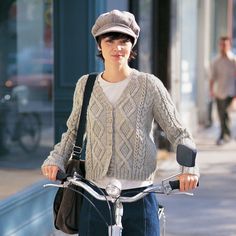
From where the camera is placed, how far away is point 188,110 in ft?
41.6

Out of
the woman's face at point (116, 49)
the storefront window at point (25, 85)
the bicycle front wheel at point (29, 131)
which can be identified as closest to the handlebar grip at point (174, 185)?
the woman's face at point (116, 49)

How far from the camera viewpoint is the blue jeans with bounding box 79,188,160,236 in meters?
3.28

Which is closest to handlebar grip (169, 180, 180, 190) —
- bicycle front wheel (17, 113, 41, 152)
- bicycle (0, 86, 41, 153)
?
bicycle (0, 86, 41, 153)

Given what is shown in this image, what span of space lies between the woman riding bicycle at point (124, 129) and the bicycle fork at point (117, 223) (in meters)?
0.20

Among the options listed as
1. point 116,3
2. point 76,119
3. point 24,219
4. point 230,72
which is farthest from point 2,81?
point 230,72

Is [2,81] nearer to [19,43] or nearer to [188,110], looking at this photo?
[19,43]

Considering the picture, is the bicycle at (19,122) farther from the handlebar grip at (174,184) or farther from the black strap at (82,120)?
the handlebar grip at (174,184)

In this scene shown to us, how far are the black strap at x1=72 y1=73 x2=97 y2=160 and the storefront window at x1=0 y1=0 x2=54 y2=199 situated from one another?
276 centimetres

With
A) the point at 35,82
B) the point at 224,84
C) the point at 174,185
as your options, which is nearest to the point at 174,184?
the point at 174,185

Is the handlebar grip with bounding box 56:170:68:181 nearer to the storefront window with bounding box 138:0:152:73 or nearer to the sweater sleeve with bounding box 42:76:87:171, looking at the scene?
the sweater sleeve with bounding box 42:76:87:171

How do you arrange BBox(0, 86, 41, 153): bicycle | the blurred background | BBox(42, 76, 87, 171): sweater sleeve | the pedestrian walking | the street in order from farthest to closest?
the pedestrian walking, BBox(0, 86, 41, 153): bicycle, the street, the blurred background, BBox(42, 76, 87, 171): sweater sleeve

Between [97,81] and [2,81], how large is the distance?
3170mm

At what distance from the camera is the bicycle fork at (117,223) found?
304cm

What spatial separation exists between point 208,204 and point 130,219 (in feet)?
13.5
